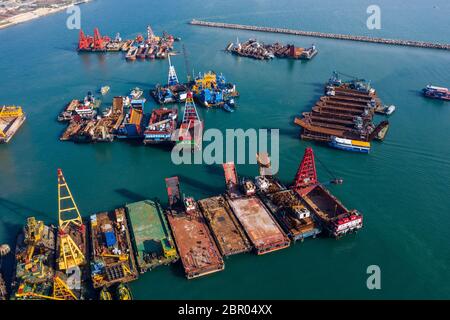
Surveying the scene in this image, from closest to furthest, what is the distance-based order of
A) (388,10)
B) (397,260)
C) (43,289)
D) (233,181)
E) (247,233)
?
(43,289) < (397,260) < (247,233) < (233,181) < (388,10)

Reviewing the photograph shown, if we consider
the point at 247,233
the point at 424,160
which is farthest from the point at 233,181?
the point at 424,160

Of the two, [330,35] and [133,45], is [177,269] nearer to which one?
[133,45]

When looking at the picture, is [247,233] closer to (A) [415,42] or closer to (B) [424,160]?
(B) [424,160]

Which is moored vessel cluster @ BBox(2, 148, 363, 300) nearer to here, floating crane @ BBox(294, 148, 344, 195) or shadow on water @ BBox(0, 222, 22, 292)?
floating crane @ BBox(294, 148, 344, 195)

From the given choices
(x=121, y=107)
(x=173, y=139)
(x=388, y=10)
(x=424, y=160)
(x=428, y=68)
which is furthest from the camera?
(x=388, y=10)

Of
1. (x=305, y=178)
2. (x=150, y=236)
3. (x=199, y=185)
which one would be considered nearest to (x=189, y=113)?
(x=199, y=185)

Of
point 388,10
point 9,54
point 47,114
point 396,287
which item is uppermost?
point 388,10
